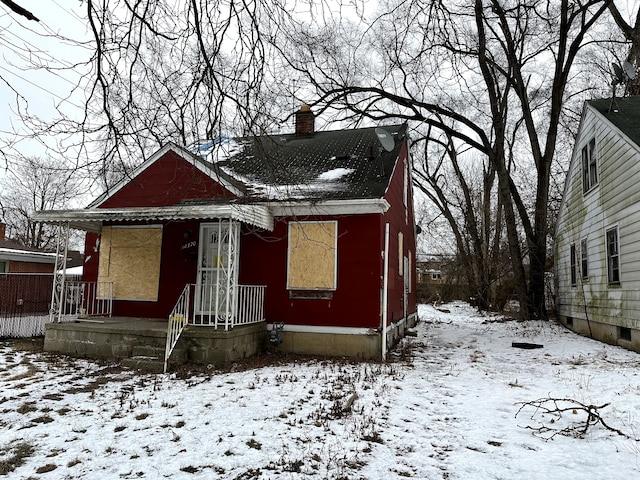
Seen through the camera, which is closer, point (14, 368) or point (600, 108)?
point (14, 368)

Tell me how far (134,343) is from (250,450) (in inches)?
203

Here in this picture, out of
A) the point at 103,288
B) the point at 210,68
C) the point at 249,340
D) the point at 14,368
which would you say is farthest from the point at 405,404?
the point at 103,288

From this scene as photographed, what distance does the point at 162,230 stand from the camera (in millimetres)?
10492

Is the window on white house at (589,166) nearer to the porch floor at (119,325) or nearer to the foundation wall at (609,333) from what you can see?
the foundation wall at (609,333)

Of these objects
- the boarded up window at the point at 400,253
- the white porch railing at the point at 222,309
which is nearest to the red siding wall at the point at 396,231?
the boarded up window at the point at 400,253

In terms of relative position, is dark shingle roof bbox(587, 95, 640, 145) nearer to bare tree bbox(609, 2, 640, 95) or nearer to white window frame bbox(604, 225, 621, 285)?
white window frame bbox(604, 225, 621, 285)

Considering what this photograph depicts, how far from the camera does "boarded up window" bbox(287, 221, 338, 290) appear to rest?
9.33m

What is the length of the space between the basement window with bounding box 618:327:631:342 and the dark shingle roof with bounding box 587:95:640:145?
408 centimetres

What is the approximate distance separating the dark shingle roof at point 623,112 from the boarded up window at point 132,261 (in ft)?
35.8

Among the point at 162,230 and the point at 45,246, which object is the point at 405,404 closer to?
the point at 162,230

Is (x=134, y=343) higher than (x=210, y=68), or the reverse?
(x=210, y=68)

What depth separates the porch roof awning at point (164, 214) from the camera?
8.11 meters

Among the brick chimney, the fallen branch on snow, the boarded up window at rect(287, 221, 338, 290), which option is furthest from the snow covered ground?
the brick chimney

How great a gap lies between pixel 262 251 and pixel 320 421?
212 inches
